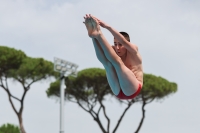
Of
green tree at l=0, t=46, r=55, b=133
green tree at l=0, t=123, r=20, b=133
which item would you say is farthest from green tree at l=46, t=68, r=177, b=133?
green tree at l=0, t=123, r=20, b=133

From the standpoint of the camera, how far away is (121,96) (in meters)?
6.42

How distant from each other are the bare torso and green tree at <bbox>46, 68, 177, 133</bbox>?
25.8 meters

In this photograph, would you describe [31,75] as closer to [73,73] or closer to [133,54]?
[73,73]

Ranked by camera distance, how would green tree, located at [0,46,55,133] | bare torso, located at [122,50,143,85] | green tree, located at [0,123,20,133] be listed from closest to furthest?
Answer: 1. bare torso, located at [122,50,143,85]
2. green tree, located at [0,123,20,133]
3. green tree, located at [0,46,55,133]

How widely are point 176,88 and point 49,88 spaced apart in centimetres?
996

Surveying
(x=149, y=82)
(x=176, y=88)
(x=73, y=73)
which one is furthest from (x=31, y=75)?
(x=176, y=88)

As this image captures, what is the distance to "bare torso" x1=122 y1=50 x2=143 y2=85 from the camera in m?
6.24

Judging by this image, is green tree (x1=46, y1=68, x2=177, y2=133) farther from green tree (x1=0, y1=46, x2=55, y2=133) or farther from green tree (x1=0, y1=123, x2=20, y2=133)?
green tree (x1=0, y1=123, x2=20, y2=133)

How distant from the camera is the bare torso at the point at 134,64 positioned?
624 centimetres

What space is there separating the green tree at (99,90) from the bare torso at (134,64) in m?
25.8

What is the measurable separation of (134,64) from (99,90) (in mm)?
27396

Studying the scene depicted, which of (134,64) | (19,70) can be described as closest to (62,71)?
(19,70)

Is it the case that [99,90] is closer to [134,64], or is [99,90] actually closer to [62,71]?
[62,71]

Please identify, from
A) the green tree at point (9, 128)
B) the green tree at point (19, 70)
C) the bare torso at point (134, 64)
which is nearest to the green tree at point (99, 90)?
the green tree at point (19, 70)
